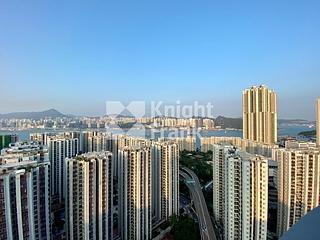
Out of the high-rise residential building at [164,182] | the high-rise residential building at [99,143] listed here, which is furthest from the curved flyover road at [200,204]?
the high-rise residential building at [99,143]

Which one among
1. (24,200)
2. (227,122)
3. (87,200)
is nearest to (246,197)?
(87,200)

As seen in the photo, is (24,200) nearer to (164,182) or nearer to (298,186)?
(164,182)

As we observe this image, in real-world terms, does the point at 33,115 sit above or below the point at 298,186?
above

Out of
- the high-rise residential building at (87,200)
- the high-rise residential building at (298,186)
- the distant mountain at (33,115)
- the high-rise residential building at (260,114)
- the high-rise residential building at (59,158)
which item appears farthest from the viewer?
the distant mountain at (33,115)

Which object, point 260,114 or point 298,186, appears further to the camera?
point 260,114

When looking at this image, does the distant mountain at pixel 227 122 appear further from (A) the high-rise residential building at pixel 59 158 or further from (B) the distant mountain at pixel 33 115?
(A) the high-rise residential building at pixel 59 158

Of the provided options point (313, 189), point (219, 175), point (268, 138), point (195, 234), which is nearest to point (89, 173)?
point (195, 234)

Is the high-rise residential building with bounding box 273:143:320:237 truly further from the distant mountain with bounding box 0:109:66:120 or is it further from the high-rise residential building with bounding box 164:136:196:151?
the distant mountain with bounding box 0:109:66:120
